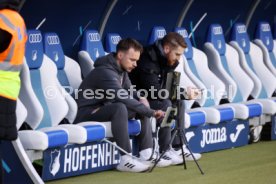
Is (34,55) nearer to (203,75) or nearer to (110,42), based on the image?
(110,42)

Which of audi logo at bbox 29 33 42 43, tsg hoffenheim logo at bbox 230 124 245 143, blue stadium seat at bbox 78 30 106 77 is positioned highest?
audi logo at bbox 29 33 42 43

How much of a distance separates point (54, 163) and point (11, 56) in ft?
6.58

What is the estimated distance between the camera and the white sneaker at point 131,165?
7492mm

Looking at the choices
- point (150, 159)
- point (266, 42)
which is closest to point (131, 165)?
point (150, 159)

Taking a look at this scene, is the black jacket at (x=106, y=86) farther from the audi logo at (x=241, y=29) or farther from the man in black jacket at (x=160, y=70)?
the audi logo at (x=241, y=29)

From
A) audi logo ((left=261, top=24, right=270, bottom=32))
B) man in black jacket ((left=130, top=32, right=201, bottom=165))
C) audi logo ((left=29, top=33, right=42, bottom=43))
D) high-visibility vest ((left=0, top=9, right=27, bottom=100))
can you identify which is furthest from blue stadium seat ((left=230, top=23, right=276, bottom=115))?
high-visibility vest ((left=0, top=9, right=27, bottom=100))

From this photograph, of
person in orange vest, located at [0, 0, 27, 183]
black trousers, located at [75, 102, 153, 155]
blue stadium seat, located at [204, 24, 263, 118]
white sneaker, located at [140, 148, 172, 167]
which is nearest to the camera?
person in orange vest, located at [0, 0, 27, 183]

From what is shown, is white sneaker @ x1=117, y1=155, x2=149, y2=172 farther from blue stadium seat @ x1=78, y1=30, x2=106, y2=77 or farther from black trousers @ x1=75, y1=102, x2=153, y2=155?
blue stadium seat @ x1=78, y1=30, x2=106, y2=77

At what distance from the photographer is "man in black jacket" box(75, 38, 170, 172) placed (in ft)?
24.5

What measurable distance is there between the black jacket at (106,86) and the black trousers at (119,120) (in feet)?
0.24

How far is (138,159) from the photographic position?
7641 millimetres

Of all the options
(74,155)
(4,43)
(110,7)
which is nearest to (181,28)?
(110,7)

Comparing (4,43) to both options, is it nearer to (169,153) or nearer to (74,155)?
(74,155)

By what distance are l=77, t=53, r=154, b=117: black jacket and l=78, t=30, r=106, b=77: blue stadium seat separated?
57 cm
